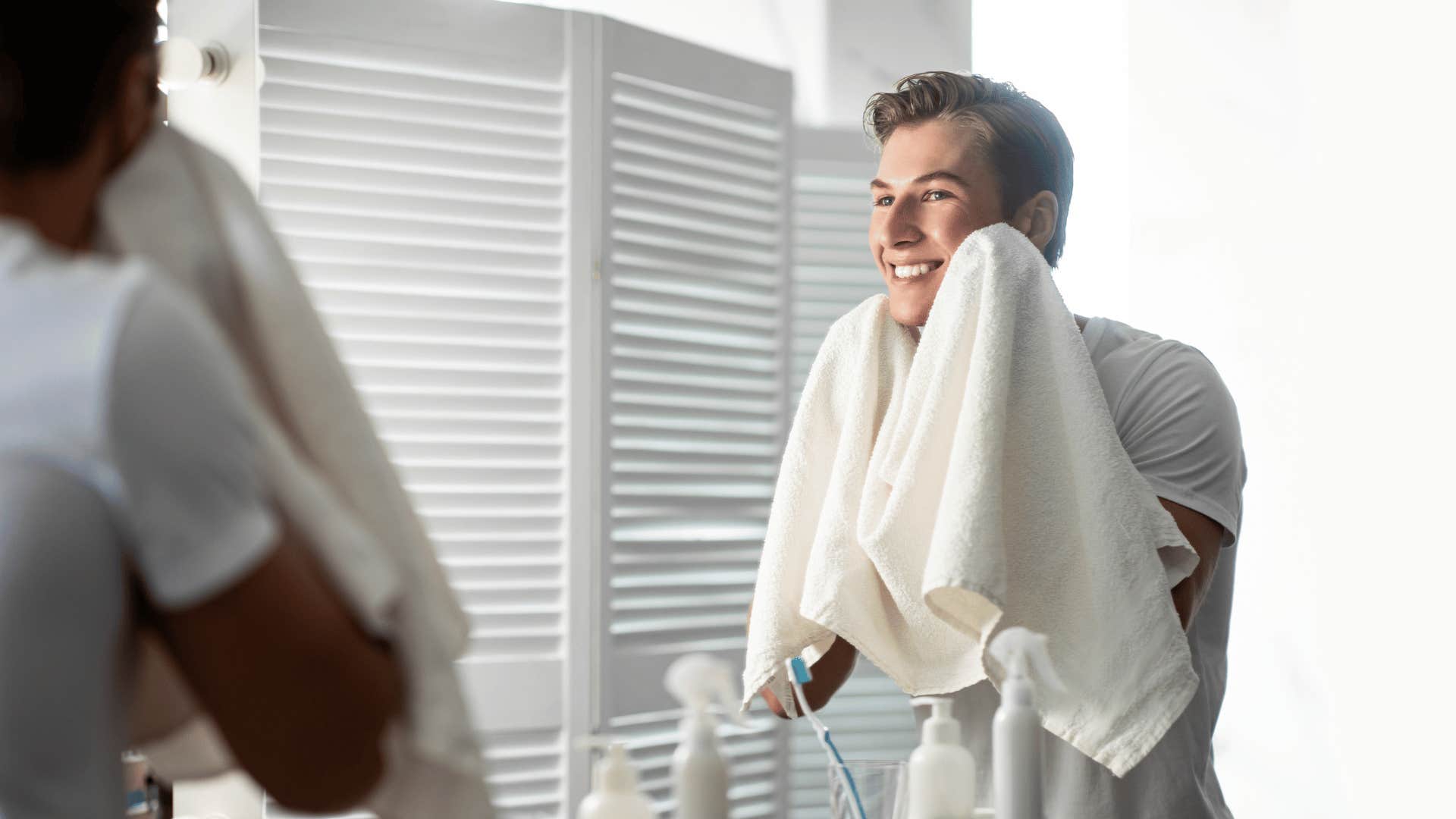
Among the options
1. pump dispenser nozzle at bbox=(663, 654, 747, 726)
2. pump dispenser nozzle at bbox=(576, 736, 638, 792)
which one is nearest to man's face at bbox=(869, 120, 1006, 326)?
pump dispenser nozzle at bbox=(663, 654, 747, 726)

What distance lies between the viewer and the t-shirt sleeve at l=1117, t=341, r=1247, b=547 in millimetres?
1089

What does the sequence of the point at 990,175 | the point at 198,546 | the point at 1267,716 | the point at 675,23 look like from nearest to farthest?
1. the point at 198,546
2. the point at 990,175
3. the point at 675,23
4. the point at 1267,716

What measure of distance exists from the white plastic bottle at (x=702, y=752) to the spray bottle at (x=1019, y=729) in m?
0.23

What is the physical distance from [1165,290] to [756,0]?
974 millimetres

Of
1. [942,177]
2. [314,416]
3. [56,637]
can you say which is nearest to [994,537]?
[942,177]

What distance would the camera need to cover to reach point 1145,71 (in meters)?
2.32

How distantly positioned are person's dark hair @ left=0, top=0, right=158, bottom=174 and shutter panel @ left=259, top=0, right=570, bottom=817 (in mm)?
1079

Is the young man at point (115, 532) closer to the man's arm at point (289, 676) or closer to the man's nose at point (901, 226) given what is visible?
the man's arm at point (289, 676)

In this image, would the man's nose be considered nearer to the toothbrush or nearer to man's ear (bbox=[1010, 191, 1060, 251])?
man's ear (bbox=[1010, 191, 1060, 251])

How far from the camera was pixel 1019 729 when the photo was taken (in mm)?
964

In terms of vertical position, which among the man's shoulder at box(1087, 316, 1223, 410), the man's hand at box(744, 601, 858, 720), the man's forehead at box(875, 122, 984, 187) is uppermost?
the man's forehead at box(875, 122, 984, 187)

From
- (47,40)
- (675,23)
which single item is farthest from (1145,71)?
(47,40)

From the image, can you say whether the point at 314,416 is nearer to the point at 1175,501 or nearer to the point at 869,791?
the point at 869,791

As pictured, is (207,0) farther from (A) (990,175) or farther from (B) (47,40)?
(B) (47,40)
